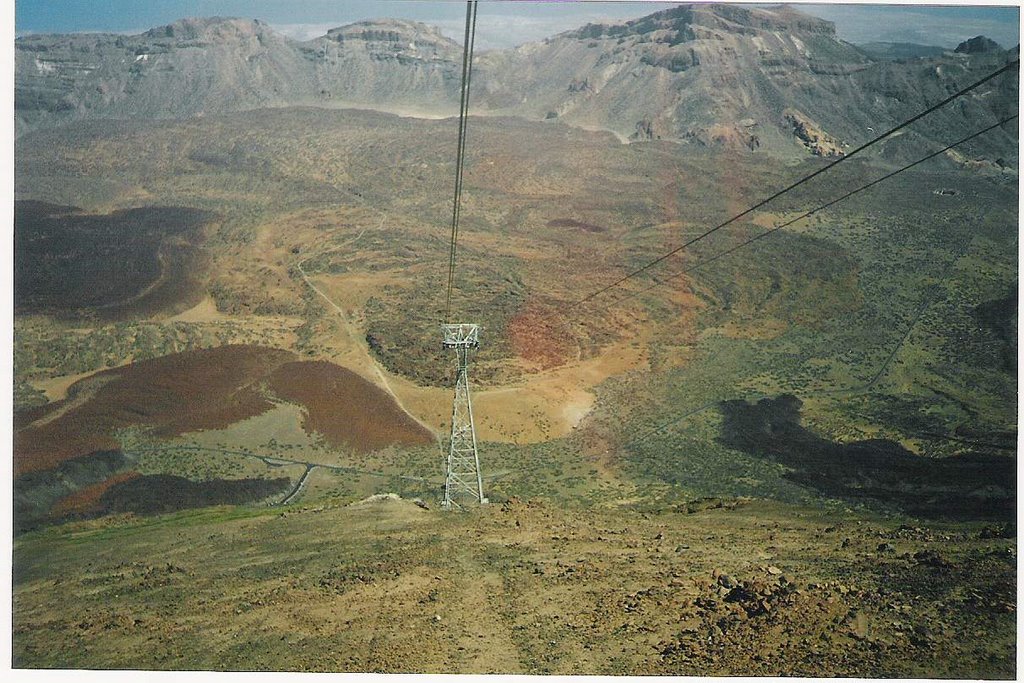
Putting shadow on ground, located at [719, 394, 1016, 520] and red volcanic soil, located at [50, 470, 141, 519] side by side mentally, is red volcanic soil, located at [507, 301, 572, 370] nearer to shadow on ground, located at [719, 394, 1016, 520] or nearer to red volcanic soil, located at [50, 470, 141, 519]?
shadow on ground, located at [719, 394, 1016, 520]

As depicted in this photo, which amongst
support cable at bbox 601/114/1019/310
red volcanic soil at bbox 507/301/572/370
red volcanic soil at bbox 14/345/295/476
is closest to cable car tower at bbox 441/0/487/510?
red volcanic soil at bbox 507/301/572/370

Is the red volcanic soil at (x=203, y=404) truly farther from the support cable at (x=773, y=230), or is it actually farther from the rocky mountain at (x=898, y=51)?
the rocky mountain at (x=898, y=51)

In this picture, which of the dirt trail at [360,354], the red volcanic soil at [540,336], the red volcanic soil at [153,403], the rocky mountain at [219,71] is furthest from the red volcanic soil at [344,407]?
the rocky mountain at [219,71]

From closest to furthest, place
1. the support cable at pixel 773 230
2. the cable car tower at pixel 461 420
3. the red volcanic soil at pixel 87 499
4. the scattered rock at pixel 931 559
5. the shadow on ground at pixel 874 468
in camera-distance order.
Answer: the scattered rock at pixel 931 559
the cable car tower at pixel 461 420
the shadow on ground at pixel 874 468
the red volcanic soil at pixel 87 499
the support cable at pixel 773 230

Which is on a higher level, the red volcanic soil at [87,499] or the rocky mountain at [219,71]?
the rocky mountain at [219,71]

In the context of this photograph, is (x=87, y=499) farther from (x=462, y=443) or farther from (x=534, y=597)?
(x=534, y=597)

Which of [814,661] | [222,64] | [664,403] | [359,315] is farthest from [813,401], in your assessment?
[222,64]
